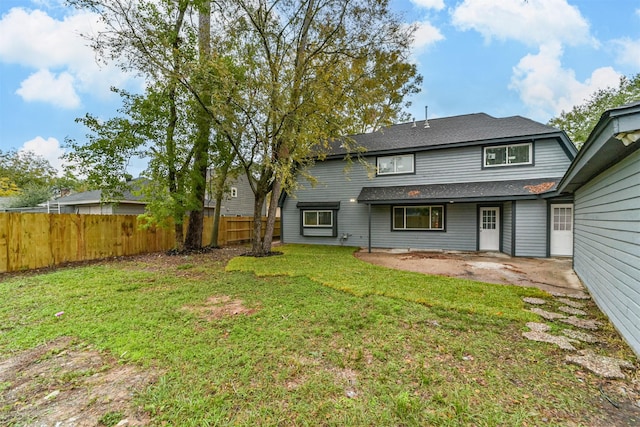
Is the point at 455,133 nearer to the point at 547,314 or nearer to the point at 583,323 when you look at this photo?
the point at 547,314

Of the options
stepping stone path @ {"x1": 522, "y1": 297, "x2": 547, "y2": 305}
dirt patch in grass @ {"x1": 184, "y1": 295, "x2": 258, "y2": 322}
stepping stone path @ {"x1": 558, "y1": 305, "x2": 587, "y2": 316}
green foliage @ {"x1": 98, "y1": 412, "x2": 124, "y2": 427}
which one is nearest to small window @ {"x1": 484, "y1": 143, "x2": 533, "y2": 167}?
stepping stone path @ {"x1": 522, "y1": 297, "x2": 547, "y2": 305}

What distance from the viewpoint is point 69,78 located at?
11.3 metres

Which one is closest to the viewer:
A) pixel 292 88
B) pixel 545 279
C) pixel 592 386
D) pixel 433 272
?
pixel 592 386

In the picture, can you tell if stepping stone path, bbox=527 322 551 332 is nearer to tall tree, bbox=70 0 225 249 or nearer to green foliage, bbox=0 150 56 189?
tall tree, bbox=70 0 225 249

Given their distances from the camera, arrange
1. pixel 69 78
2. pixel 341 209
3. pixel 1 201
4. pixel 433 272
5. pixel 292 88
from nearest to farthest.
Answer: pixel 433 272 → pixel 292 88 → pixel 69 78 → pixel 341 209 → pixel 1 201

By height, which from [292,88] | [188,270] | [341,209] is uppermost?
[292,88]

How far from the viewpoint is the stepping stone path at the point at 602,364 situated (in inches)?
102

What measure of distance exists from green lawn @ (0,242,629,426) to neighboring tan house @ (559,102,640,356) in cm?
73

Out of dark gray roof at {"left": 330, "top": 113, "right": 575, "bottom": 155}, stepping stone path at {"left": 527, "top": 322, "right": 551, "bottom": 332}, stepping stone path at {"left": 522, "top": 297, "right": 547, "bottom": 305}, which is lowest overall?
stepping stone path at {"left": 522, "top": 297, "right": 547, "bottom": 305}

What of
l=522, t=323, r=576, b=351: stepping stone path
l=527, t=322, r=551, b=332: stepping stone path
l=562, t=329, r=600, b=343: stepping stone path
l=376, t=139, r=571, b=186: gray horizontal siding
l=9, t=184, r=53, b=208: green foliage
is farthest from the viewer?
l=9, t=184, r=53, b=208: green foliage

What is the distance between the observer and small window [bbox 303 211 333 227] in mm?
13164

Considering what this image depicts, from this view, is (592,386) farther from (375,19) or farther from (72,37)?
(72,37)

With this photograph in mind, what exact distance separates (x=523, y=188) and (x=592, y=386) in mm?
8801

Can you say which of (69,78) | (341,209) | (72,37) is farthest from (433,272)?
(69,78)
